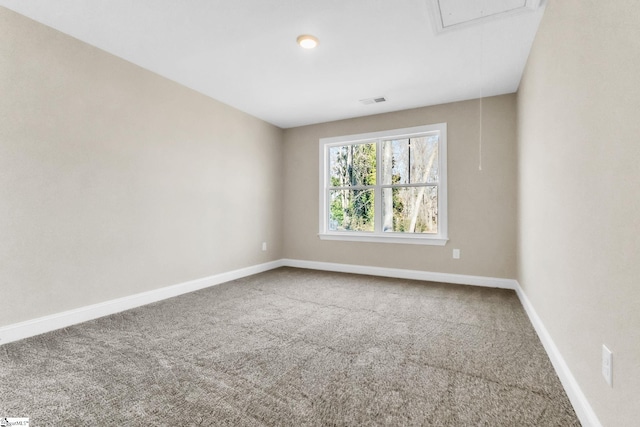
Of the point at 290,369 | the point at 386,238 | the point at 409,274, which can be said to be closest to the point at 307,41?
the point at 290,369

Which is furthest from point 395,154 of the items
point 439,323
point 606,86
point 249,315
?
point 606,86

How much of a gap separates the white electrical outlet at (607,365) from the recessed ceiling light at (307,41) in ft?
8.85

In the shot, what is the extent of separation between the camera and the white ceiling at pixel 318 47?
220 centimetres

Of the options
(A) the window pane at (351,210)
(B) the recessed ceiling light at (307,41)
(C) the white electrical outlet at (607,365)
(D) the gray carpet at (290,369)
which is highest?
(B) the recessed ceiling light at (307,41)

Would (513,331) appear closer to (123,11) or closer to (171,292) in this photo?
(171,292)

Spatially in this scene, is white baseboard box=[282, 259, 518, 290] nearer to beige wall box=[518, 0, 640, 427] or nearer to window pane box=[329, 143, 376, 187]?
window pane box=[329, 143, 376, 187]

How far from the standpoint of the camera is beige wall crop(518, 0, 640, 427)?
0.99m

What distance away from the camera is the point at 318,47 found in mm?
2701

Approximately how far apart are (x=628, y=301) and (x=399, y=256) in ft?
11.1

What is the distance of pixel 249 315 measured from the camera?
2.80 m

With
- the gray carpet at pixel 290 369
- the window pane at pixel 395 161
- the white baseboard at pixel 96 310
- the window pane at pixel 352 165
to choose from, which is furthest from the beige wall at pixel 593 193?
the white baseboard at pixel 96 310

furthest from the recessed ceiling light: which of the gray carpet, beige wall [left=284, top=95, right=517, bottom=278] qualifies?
the gray carpet

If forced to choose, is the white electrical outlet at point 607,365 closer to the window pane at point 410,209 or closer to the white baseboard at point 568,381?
the white baseboard at point 568,381

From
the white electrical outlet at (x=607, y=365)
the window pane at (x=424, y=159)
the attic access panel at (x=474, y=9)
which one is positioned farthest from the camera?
the window pane at (x=424, y=159)
